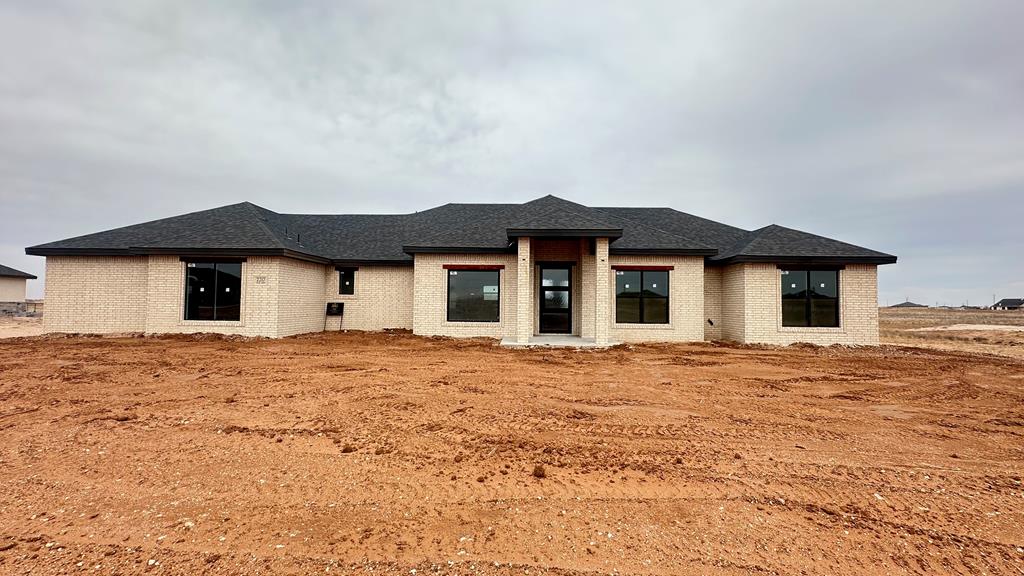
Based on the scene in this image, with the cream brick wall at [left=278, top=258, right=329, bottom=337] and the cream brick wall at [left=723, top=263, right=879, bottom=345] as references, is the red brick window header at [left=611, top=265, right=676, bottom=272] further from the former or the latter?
the cream brick wall at [left=278, top=258, right=329, bottom=337]

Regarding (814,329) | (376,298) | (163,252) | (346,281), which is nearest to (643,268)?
(814,329)

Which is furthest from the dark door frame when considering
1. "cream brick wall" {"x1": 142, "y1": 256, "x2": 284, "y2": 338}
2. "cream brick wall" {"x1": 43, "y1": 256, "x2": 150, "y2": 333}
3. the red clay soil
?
"cream brick wall" {"x1": 43, "y1": 256, "x2": 150, "y2": 333}

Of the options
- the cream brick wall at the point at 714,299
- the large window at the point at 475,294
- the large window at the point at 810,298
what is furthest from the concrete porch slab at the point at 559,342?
the large window at the point at 810,298

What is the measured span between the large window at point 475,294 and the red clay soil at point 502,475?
611 centimetres

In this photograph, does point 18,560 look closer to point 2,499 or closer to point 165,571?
point 165,571

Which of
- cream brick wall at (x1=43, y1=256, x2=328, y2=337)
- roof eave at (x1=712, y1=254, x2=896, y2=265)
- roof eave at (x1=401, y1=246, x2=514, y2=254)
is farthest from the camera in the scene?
roof eave at (x1=401, y1=246, x2=514, y2=254)

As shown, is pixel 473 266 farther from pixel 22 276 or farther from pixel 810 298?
pixel 22 276

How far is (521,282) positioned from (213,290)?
33.3 ft

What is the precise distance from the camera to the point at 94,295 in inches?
533

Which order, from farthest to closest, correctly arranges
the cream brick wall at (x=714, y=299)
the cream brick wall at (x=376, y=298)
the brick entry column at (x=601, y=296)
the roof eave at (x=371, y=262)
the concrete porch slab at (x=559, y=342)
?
1. the cream brick wall at (x=376, y=298)
2. the roof eave at (x=371, y=262)
3. the cream brick wall at (x=714, y=299)
4. the brick entry column at (x=601, y=296)
5. the concrete porch slab at (x=559, y=342)

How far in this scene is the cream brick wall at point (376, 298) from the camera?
15.7 metres

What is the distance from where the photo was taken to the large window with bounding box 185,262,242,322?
42.6 feet

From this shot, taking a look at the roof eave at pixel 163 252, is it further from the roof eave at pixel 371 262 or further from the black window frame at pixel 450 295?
the black window frame at pixel 450 295

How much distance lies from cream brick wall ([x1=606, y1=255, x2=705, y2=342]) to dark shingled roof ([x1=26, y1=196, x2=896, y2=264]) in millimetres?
423
